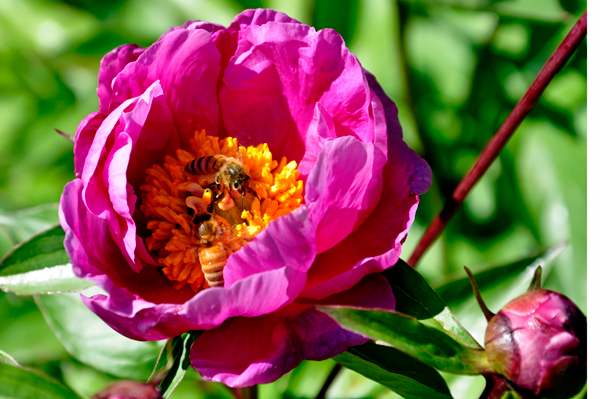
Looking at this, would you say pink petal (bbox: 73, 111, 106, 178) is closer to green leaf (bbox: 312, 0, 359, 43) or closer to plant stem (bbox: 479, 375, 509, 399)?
plant stem (bbox: 479, 375, 509, 399)

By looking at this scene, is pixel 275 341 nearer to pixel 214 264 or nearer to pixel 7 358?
pixel 214 264

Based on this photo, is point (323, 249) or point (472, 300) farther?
point (472, 300)

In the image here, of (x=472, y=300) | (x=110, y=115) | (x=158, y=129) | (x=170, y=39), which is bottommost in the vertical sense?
(x=472, y=300)

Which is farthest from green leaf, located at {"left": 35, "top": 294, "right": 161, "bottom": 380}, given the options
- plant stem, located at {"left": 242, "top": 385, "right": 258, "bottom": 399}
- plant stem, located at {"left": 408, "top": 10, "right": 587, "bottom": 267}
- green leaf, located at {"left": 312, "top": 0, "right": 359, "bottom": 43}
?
green leaf, located at {"left": 312, "top": 0, "right": 359, "bottom": 43}

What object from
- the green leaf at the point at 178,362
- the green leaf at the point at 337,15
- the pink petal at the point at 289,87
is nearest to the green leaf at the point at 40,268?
the green leaf at the point at 178,362

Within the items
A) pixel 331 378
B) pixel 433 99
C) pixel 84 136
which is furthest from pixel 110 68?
pixel 433 99

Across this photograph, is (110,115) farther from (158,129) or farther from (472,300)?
(472,300)

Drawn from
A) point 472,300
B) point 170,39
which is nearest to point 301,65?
point 170,39
